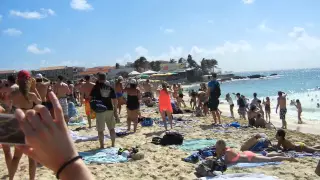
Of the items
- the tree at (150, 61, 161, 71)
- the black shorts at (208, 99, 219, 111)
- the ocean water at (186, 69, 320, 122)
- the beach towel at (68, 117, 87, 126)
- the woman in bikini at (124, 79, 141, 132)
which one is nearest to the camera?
the woman in bikini at (124, 79, 141, 132)

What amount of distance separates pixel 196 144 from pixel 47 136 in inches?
260

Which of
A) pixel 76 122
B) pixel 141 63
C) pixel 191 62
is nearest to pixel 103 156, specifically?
pixel 76 122

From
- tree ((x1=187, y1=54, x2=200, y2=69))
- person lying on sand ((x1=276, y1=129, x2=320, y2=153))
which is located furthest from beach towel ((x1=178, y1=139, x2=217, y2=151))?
tree ((x1=187, y1=54, x2=200, y2=69))

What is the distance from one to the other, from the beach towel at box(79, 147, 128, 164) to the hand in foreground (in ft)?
16.1

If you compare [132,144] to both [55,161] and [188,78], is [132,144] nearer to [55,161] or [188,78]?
[55,161]

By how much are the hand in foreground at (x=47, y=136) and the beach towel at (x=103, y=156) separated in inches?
194

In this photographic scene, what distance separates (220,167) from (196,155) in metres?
0.79

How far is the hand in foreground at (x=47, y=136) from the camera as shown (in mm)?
848

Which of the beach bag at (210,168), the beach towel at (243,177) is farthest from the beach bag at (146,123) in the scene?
the beach towel at (243,177)

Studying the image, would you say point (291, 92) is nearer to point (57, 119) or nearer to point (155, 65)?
point (57, 119)

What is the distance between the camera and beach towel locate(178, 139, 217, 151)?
6869 mm

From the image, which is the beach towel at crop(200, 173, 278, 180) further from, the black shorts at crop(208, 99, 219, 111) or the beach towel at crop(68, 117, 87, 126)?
the beach towel at crop(68, 117, 87, 126)

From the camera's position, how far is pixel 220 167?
203 inches

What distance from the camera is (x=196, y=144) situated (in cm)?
728
